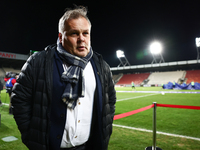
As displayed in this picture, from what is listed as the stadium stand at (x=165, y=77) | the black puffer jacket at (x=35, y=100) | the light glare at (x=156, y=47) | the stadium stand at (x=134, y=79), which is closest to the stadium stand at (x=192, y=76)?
the stadium stand at (x=165, y=77)

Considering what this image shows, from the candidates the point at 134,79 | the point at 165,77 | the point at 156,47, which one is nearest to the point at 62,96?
the point at 156,47

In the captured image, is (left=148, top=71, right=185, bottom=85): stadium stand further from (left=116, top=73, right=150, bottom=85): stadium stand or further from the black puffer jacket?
the black puffer jacket

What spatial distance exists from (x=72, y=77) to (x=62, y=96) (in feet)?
0.65

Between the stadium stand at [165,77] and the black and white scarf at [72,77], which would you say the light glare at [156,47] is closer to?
the stadium stand at [165,77]

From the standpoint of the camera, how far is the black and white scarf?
1.30m

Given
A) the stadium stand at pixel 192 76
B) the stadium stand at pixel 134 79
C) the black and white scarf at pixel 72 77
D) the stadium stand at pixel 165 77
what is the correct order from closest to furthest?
the black and white scarf at pixel 72 77
the stadium stand at pixel 192 76
the stadium stand at pixel 165 77
the stadium stand at pixel 134 79

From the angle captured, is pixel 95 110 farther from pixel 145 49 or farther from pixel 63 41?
pixel 145 49

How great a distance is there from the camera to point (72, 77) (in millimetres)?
1323

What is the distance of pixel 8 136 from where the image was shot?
3971 mm

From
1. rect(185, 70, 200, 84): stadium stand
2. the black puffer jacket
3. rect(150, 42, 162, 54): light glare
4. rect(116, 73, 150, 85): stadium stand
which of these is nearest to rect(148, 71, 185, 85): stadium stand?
rect(185, 70, 200, 84): stadium stand

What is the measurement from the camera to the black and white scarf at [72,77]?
1301 mm

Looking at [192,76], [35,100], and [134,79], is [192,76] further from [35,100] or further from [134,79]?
[35,100]

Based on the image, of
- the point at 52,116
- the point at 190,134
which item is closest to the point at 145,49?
the point at 190,134

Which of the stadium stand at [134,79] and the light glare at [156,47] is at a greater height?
the light glare at [156,47]
